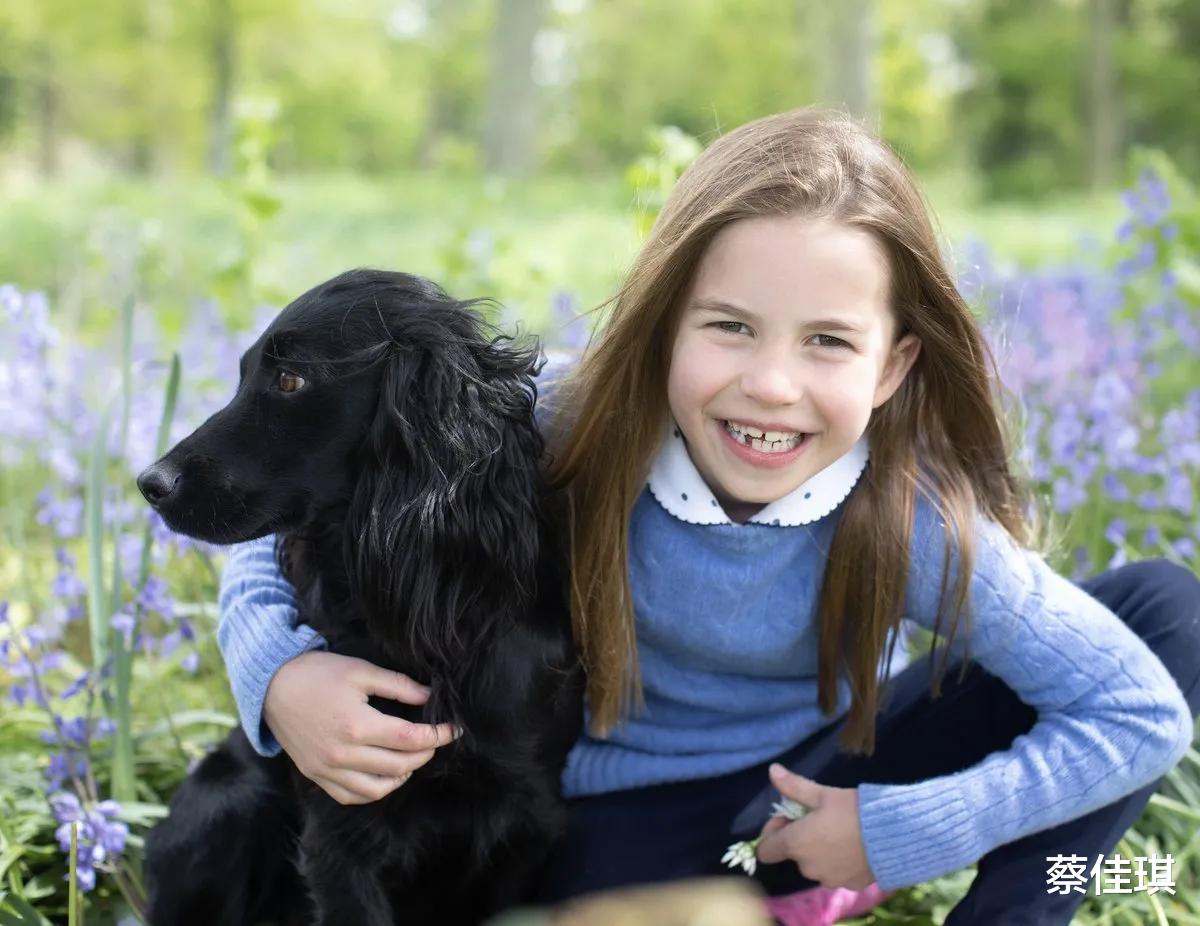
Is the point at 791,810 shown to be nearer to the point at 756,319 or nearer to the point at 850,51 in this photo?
the point at 756,319

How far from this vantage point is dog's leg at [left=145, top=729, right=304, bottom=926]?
6.38 ft

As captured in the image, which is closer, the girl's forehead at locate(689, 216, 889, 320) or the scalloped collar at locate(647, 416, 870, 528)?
the girl's forehead at locate(689, 216, 889, 320)

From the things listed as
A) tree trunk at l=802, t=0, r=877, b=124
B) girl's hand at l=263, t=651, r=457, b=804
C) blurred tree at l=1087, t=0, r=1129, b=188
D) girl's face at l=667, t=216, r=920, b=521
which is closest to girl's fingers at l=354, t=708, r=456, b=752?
girl's hand at l=263, t=651, r=457, b=804

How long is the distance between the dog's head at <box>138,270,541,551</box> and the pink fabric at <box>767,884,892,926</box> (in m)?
1.04

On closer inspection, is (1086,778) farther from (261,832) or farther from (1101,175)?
(1101,175)

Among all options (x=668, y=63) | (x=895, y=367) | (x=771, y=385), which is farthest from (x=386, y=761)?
(x=668, y=63)

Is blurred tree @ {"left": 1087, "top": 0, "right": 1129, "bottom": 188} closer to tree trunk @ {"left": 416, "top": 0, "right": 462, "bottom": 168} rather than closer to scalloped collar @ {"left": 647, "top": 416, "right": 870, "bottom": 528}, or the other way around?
tree trunk @ {"left": 416, "top": 0, "right": 462, "bottom": 168}

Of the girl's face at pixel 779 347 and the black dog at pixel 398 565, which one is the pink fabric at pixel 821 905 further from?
the girl's face at pixel 779 347

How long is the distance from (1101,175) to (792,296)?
959 inches

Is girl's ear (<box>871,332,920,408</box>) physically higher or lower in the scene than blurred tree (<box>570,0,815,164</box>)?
lower

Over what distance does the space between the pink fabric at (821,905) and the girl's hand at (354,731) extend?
2.83 feet

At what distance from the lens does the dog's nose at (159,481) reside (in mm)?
1646

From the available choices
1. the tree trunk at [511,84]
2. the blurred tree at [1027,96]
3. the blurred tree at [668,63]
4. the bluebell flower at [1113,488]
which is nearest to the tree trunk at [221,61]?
the tree trunk at [511,84]

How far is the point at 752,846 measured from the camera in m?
2.17
